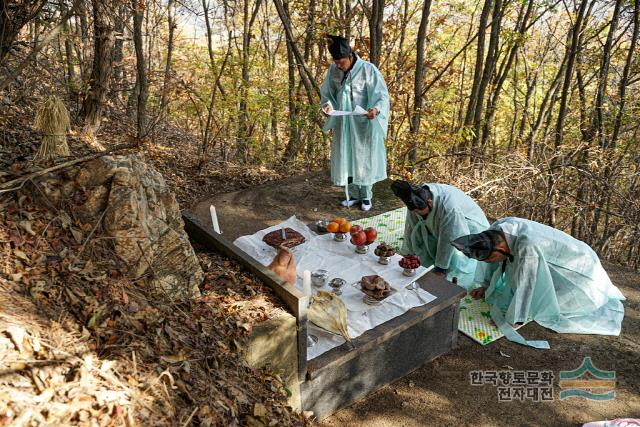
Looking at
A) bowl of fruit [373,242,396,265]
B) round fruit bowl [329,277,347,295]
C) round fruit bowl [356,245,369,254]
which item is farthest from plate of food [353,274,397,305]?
round fruit bowl [356,245,369,254]

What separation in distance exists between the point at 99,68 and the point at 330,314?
454cm

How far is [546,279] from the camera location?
3.81 m

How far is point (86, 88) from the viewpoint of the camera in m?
5.99

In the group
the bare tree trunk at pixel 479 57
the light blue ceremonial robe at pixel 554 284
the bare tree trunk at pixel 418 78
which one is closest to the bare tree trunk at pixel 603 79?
the bare tree trunk at pixel 479 57

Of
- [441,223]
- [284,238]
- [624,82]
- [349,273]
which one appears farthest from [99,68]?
[624,82]

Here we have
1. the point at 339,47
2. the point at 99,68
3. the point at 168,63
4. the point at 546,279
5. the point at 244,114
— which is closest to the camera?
the point at 546,279

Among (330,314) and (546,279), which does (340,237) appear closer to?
(330,314)

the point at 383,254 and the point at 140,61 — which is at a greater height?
the point at 140,61

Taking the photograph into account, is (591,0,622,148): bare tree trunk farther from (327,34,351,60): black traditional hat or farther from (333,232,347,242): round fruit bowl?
(333,232,347,242): round fruit bowl

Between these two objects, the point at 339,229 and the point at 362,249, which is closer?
the point at 362,249

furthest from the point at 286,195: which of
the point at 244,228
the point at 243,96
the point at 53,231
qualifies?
the point at 53,231

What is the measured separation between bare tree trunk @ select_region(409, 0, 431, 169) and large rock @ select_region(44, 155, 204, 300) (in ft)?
19.7

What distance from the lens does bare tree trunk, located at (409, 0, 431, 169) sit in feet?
24.7

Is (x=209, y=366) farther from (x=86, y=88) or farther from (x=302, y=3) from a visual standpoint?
(x=302, y=3)
